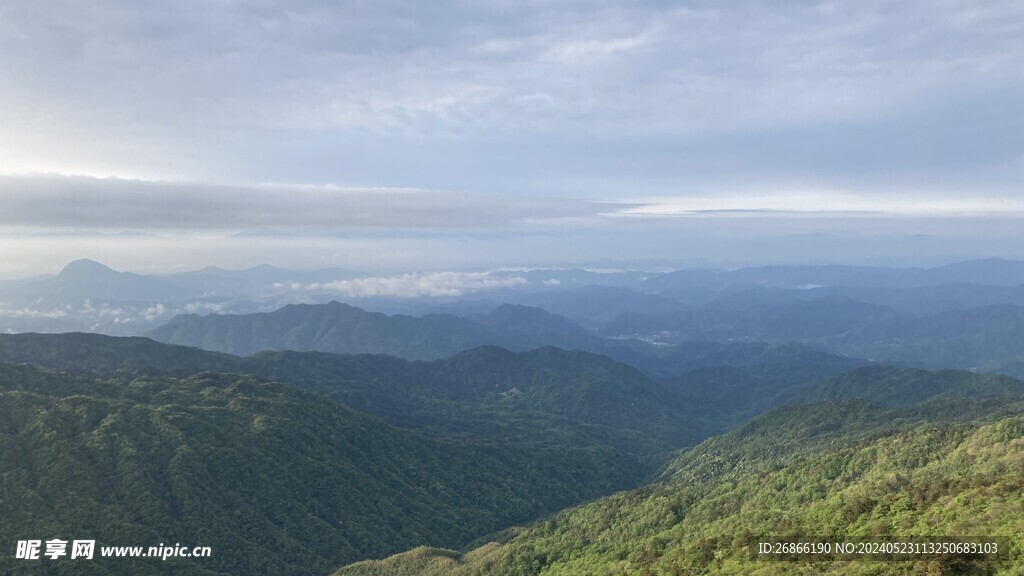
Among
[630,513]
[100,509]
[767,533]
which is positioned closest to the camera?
[767,533]

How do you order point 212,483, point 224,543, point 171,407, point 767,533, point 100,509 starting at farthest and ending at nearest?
point 171,407 < point 212,483 < point 224,543 < point 100,509 < point 767,533

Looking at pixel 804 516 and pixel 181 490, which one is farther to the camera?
pixel 181 490

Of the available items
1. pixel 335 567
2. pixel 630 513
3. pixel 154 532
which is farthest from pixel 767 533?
pixel 154 532

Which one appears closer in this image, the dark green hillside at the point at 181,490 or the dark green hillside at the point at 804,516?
the dark green hillside at the point at 804,516

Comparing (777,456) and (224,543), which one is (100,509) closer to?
(224,543)

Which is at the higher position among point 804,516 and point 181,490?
point 804,516

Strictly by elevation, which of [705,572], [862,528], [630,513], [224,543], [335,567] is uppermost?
[862,528]

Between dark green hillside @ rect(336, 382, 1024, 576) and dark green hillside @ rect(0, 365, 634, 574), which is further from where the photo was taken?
dark green hillside @ rect(0, 365, 634, 574)

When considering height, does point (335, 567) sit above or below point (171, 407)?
below
